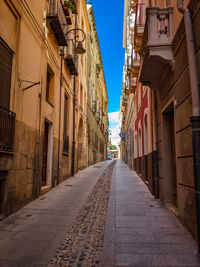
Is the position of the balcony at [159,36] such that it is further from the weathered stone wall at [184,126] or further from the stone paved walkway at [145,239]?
the stone paved walkway at [145,239]

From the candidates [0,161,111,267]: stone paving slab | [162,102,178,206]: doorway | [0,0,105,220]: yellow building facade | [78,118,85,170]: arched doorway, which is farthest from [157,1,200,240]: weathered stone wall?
[78,118,85,170]: arched doorway

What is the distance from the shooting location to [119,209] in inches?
234

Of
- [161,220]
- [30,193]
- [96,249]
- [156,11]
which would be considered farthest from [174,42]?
[30,193]

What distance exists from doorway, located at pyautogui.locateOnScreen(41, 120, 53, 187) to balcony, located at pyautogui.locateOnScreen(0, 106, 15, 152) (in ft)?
11.0

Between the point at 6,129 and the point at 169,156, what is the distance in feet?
13.7

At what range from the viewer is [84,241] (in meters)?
3.91

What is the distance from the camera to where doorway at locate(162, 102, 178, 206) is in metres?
6.16

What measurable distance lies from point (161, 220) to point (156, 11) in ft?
15.5

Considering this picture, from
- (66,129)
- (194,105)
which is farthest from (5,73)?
(66,129)

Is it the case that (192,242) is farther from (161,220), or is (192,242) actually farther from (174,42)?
(174,42)

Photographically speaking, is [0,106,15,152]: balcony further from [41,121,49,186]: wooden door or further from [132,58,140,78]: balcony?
[132,58,140,78]: balcony

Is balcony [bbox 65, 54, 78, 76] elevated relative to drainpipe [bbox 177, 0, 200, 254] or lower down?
elevated

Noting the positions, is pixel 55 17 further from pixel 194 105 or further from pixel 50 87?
pixel 194 105

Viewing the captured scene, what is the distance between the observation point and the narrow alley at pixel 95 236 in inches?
127
